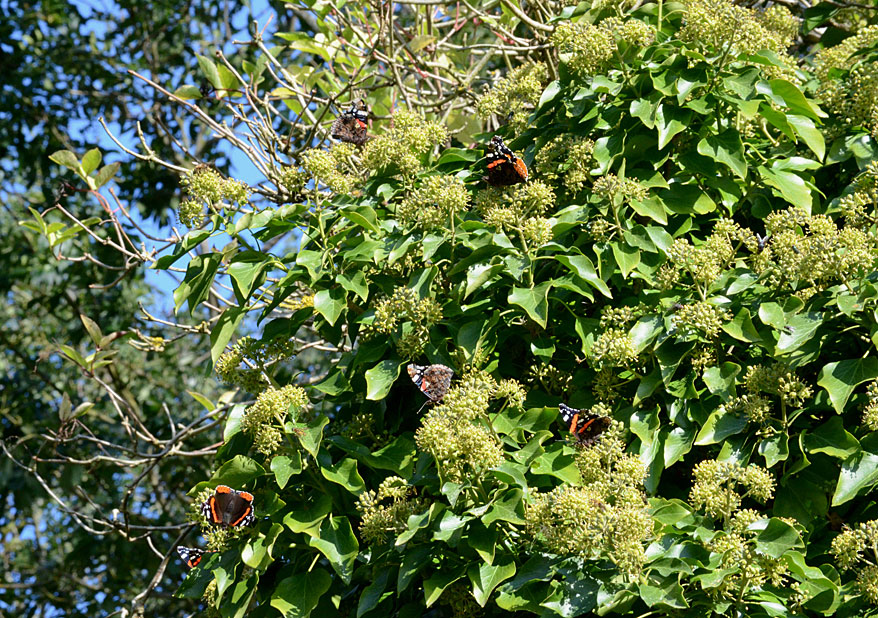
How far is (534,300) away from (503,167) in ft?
1.75

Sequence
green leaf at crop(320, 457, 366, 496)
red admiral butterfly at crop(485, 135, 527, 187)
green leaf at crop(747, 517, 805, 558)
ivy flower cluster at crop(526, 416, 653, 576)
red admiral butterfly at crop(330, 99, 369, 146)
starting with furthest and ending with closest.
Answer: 1. red admiral butterfly at crop(330, 99, 369, 146)
2. red admiral butterfly at crop(485, 135, 527, 187)
3. green leaf at crop(320, 457, 366, 496)
4. green leaf at crop(747, 517, 805, 558)
5. ivy flower cluster at crop(526, 416, 653, 576)

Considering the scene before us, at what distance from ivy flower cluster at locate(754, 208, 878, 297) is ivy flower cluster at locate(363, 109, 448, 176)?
105 centimetres

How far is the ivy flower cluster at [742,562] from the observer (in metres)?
2.13

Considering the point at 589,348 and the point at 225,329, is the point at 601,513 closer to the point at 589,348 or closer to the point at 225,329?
the point at 589,348

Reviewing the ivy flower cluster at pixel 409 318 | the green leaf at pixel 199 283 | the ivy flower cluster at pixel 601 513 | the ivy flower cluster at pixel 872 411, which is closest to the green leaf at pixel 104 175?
the green leaf at pixel 199 283

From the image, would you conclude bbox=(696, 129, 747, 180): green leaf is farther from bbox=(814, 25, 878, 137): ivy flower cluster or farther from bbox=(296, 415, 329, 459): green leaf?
bbox=(296, 415, 329, 459): green leaf

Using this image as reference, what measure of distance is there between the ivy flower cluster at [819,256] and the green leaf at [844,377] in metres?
0.20

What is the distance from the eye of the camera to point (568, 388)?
8.99 ft

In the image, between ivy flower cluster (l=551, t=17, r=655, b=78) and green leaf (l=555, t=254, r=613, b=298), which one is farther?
ivy flower cluster (l=551, t=17, r=655, b=78)

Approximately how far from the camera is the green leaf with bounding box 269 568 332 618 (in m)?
2.46

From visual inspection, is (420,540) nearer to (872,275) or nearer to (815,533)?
(815,533)

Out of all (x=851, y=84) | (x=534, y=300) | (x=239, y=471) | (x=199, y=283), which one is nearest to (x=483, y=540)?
(x=534, y=300)

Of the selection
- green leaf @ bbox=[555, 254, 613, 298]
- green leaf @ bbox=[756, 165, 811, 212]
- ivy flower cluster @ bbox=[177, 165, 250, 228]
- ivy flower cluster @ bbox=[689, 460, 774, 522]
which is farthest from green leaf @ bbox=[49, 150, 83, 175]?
ivy flower cluster @ bbox=[689, 460, 774, 522]

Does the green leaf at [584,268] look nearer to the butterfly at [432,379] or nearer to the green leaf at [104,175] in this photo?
the butterfly at [432,379]
